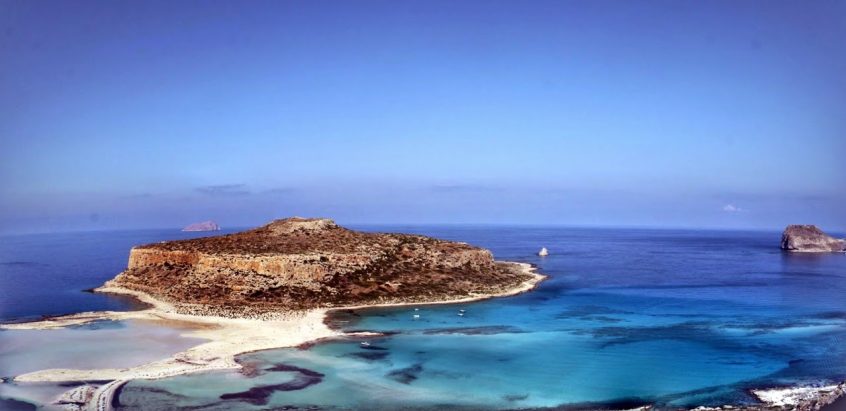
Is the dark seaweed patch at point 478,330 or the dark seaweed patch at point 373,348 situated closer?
the dark seaweed patch at point 373,348

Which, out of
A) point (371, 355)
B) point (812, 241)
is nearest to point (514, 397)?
point (371, 355)

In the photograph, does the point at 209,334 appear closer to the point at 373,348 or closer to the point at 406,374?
the point at 373,348

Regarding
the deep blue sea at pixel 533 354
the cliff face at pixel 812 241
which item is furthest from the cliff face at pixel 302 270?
the cliff face at pixel 812 241

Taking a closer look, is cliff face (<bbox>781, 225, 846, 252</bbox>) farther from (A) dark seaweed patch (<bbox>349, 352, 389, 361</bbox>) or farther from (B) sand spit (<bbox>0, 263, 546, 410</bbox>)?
(A) dark seaweed patch (<bbox>349, 352, 389, 361</bbox>)

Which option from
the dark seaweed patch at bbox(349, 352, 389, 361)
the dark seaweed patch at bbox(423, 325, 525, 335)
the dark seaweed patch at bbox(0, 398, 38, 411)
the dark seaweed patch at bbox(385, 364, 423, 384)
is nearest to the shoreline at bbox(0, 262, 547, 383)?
the dark seaweed patch at bbox(0, 398, 38, 411)

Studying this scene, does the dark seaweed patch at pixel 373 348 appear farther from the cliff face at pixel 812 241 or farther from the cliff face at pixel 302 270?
the cliff face at pixel 812 241

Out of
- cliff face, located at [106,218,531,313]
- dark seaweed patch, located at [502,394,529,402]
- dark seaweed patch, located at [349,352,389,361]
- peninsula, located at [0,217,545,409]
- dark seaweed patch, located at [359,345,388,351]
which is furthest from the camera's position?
cliff face, located at [106,218,531,313]
